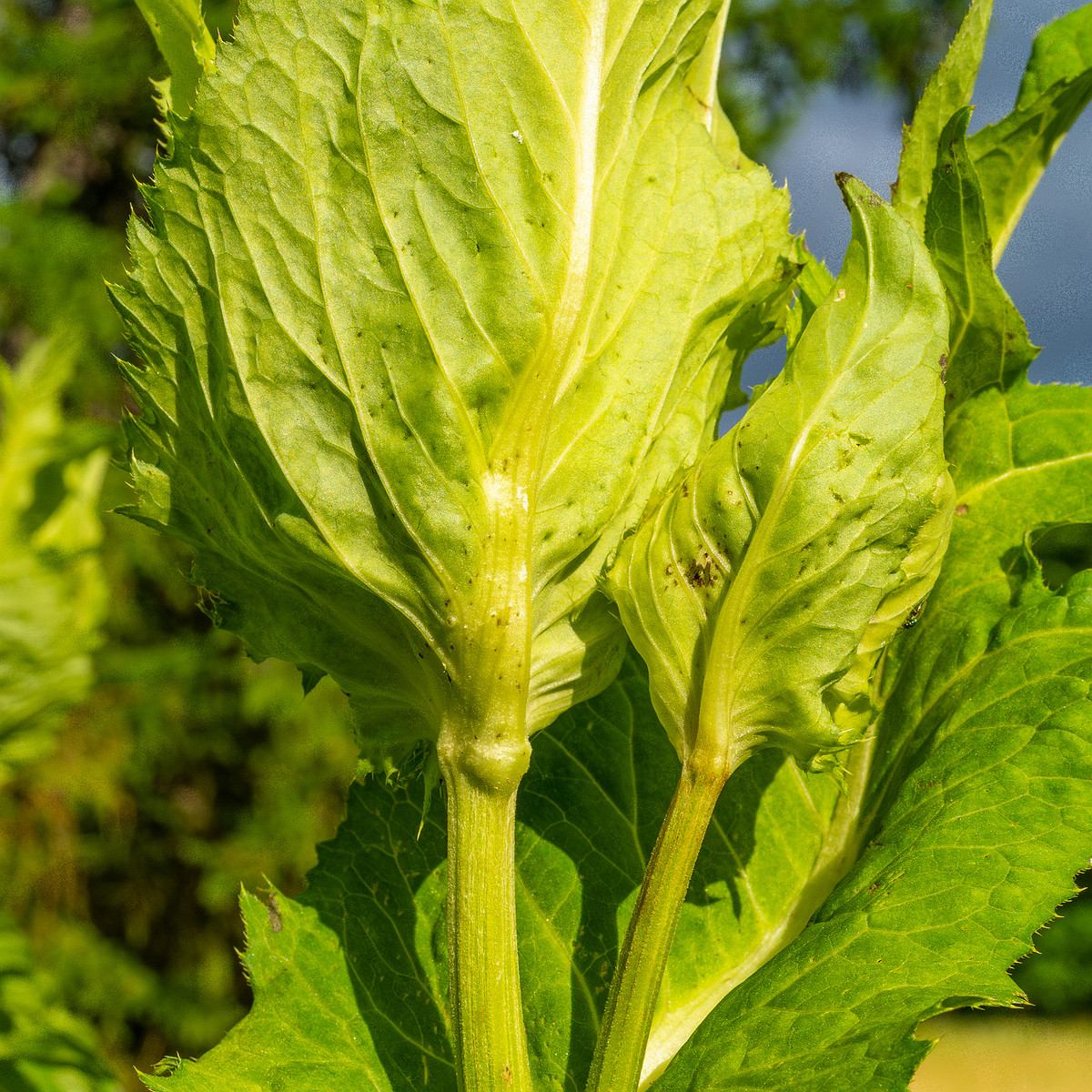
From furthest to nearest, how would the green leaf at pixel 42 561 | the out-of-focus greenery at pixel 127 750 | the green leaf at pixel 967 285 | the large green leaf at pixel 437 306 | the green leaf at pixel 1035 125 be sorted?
the out-of-focus greenery at pixel 127 750 < the green leaf at pixel 42 561 < the green leaf at pixel 1035 125 < the green leaf at pixel 967 285 < the large green leaf at pixel 437 306

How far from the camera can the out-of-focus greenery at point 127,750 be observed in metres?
5.63

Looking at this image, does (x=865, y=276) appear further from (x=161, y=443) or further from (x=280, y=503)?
(x=161, y=443)

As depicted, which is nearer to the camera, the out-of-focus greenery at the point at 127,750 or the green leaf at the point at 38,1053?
the green leaf at the point at 38,1053

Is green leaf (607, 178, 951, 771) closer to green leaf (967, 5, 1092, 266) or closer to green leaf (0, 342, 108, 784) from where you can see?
green leaf (967, 5, 1092, 266)

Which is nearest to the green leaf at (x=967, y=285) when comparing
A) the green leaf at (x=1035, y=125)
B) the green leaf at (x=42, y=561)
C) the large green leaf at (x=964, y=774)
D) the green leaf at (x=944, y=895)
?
the large green leaf at (x=964, y=774)

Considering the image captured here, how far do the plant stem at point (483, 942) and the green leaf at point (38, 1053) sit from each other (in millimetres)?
1441

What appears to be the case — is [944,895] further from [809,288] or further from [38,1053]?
[38,1053]

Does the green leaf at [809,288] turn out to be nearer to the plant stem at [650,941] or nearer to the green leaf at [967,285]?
the green leaf at [967,285]

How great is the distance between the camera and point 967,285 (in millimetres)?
1071

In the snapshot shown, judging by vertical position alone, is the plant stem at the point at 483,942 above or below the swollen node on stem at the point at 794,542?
below

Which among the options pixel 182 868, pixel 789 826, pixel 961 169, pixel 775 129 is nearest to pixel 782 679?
pixel 789 826

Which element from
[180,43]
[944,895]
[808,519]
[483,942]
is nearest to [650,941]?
[483,942]

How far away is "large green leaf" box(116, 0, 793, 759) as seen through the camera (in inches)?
32.7

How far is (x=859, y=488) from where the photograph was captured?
85cm
